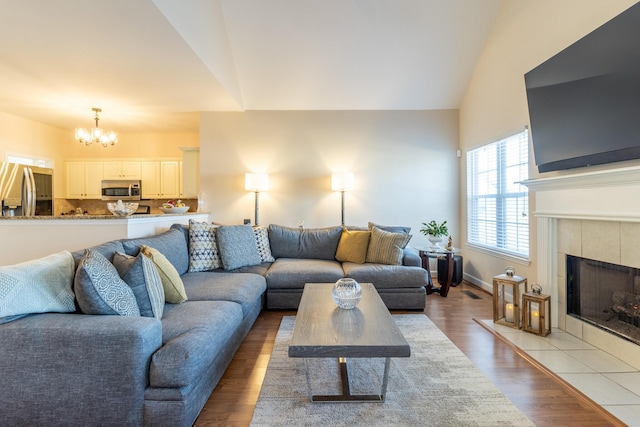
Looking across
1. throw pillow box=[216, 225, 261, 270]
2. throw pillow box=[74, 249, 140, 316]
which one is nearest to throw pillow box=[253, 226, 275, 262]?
throw pillow box=[216, 225, 261, 270]

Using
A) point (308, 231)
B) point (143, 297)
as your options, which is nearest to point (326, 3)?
point (308, 231)

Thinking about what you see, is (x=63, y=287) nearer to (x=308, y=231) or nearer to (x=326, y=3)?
(x=308, y=231)

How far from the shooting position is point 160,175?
5.72 m

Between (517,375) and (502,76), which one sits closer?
(517,375)

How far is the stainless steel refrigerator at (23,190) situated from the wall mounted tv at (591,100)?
663 centimetres

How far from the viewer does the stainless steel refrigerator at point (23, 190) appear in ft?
14.3

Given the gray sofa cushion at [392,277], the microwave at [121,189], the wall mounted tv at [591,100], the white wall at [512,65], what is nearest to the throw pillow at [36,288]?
the gray sofa cushion at [392,277]

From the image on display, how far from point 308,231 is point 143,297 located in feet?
8.21

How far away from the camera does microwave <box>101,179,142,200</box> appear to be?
18.4ft

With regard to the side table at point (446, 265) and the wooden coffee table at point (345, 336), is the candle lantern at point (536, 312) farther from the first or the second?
the wooden coffee table at point (345, 336)

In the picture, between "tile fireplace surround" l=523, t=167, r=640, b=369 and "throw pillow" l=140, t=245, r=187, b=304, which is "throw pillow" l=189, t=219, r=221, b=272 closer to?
"throw pillow" l=140, t=245, r=187, b=304

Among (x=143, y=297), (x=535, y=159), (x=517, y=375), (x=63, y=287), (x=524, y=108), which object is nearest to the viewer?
(x=63, y=287)

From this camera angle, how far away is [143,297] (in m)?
1.76

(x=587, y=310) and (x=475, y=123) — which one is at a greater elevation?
(x=475, y=123)
